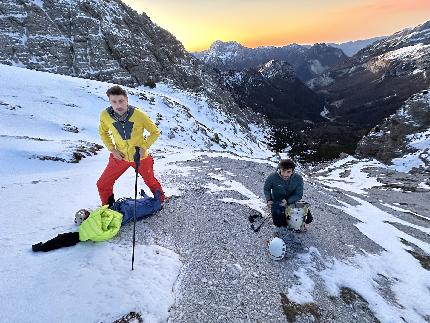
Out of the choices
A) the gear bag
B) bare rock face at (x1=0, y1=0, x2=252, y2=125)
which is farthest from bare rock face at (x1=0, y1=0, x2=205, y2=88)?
the gear bag

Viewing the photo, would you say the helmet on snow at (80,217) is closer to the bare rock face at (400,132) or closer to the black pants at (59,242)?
the black pants at (59,242)

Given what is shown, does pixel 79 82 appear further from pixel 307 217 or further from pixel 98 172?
pixel 307 217

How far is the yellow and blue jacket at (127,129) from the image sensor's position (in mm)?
9242

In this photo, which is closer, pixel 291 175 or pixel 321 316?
pixel 321 316

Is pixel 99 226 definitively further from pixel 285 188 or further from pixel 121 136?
pixel 285 188

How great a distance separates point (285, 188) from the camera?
10.8 m

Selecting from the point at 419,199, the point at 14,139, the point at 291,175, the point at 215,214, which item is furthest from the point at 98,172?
the point at 419,199

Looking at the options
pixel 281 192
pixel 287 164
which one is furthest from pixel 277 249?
pixel 287 164

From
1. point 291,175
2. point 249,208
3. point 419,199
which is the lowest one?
point 419,199

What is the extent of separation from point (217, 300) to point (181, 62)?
86903 millimetres

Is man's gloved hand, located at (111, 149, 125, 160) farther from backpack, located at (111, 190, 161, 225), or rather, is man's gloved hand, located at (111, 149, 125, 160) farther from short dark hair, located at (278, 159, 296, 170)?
short dark hair, located at (278, 159, 296, 170)

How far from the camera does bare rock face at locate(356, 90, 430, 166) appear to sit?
222ft

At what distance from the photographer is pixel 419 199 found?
32.2 metres

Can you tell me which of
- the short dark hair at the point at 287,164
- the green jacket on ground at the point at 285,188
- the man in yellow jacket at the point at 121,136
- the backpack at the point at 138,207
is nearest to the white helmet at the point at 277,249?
the green jacket on ground at the point at 285,188
